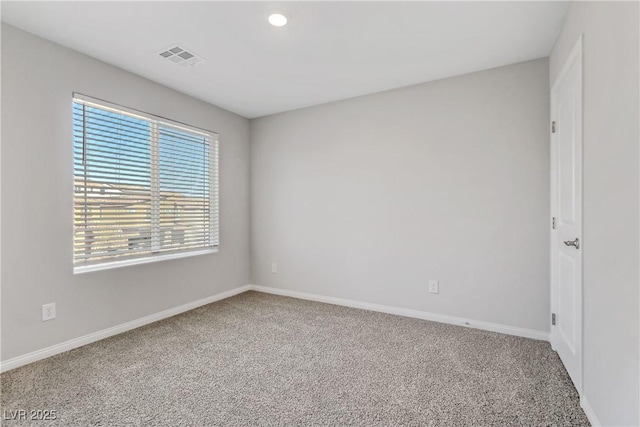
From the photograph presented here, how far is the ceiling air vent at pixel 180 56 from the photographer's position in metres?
2.45

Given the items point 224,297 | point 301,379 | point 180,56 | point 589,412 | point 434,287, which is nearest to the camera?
point 589,412

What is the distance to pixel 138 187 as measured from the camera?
292cm

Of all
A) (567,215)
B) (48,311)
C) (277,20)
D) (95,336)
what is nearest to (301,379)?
(95,336)

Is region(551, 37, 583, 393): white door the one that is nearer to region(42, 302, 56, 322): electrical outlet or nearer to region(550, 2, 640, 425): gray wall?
region(550, 2, 640, 425): gray wall

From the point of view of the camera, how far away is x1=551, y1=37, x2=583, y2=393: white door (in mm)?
1815

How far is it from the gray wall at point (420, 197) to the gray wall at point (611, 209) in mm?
968

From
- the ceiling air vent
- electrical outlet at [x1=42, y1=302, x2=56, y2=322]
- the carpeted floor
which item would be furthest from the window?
the carpeted floor

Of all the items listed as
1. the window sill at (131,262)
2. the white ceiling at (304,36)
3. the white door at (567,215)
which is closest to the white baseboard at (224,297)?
the white door at (567,215)

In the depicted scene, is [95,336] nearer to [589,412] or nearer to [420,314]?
[420,314]

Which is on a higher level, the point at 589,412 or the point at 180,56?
the point at 180,56

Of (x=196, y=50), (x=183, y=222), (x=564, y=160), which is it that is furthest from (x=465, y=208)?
(x=183, y=222)

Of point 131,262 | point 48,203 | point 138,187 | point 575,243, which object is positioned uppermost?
point 138,187

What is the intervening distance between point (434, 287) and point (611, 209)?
186 centimetres

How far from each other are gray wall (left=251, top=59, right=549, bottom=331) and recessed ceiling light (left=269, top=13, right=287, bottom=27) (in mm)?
1520
